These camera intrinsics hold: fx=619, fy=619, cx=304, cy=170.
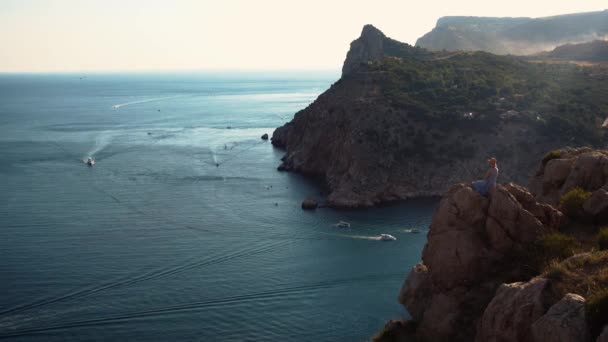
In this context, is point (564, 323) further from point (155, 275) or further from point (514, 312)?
point (155, 275)

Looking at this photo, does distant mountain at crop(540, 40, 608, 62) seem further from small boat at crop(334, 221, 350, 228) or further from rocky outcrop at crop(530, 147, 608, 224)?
rocky outcrop at crop(530, 147, 608, 224)

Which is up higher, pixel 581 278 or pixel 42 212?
pixel 581 278

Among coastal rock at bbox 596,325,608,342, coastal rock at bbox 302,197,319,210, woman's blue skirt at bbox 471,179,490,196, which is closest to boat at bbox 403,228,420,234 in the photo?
coastal rock at bbox 302,197,319,210

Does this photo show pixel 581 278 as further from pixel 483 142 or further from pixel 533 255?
pixel 483 142

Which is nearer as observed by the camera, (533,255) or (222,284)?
(533,255)

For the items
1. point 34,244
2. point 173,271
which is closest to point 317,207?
point 173,271

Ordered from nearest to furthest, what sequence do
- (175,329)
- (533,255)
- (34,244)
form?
(533,255)
(175,329)
(34,244)
